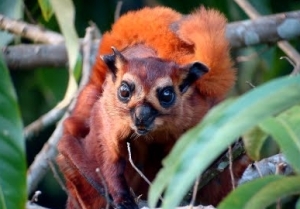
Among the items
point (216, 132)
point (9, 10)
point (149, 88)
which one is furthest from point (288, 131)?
point (9, 10)

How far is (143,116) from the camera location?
3.40 metres

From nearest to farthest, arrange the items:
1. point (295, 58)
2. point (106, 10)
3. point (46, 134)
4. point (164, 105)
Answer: point (164, 105), point (295, 58), point (106, 10), point (46, 134)

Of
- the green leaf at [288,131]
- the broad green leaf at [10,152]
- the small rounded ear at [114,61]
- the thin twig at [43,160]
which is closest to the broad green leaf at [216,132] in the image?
the green leaf at [288,131]

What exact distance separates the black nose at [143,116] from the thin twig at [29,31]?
180 centimetres

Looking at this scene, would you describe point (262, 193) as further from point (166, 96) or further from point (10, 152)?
point (166, 96)

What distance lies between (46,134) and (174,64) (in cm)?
299

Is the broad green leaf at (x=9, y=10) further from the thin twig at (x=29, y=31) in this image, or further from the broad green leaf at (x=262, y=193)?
the broad green leaf at (x=262, y=193)

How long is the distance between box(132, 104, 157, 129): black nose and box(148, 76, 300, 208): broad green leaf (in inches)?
52.3

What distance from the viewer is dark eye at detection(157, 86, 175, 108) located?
11.7 feet

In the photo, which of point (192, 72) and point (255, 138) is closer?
point (255, 138)

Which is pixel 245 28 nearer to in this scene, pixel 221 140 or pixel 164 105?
→ pixel 164 105

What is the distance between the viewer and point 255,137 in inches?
97.4

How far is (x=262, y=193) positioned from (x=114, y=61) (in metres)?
1.61

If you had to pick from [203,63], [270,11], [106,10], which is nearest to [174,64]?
[203,63]
